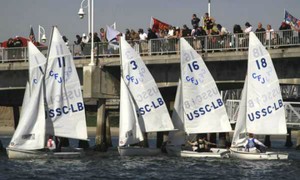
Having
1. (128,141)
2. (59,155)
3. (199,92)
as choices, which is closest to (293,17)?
(199,92)

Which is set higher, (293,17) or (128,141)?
(293,17)

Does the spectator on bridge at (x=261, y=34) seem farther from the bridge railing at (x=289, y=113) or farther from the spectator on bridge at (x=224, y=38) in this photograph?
the bridge railing at (x=289, y=113)

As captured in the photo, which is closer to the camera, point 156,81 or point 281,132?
point 281,132

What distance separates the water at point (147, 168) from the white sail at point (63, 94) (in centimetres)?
237

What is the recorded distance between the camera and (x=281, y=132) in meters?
59.6

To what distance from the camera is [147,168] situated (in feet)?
178

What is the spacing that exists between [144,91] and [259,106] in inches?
323

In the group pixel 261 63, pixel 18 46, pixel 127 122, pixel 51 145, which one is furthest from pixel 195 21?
pixel 18 46

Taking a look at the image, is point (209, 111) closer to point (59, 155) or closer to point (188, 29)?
point (188, 29)

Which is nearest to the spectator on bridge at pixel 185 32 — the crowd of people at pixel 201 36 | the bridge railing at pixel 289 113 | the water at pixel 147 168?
the crowd of people at pixel 201 36

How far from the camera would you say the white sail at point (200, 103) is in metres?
61.8

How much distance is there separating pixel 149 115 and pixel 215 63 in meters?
5.73

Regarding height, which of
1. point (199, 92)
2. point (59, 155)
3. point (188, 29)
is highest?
point (188, 29)

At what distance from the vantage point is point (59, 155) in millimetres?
58656
